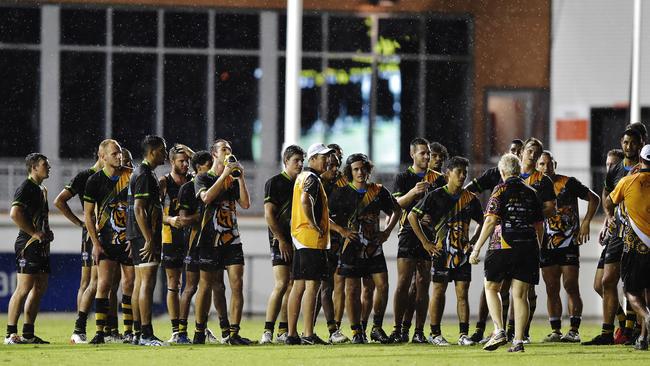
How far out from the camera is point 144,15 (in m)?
27.6

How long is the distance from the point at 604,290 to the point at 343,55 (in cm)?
1380

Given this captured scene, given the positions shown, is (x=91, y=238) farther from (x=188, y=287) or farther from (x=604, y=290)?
(x=604, y=290)

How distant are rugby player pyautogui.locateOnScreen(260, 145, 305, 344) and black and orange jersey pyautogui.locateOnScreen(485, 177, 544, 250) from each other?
7.22 ft

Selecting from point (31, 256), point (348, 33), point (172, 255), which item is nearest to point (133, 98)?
point (348, 33)

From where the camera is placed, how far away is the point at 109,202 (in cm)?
1510

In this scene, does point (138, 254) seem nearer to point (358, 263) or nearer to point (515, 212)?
point (358, 263)

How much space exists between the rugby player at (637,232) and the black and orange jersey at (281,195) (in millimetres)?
3250

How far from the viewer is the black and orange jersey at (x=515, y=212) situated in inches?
549

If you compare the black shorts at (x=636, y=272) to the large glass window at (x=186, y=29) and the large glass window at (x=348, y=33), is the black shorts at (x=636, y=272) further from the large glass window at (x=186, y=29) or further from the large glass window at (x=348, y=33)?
the large glass window at (x=186, y=29)

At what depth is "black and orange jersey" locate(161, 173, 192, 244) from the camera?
1559 centimetres

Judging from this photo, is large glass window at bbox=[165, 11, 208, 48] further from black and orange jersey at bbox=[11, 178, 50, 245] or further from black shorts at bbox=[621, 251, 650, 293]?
black shorts at bbox=[621, 251, 650, 293]

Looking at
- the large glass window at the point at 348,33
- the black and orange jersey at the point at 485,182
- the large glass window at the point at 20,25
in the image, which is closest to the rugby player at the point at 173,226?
the black and orange jersey at the point at 485,182

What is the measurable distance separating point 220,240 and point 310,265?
1.05m

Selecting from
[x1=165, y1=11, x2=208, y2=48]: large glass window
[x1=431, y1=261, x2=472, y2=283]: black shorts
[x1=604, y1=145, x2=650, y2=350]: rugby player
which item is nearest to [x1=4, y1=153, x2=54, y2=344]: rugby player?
[x1=431, y1=261, x2=472, y2=283]: black shorts
